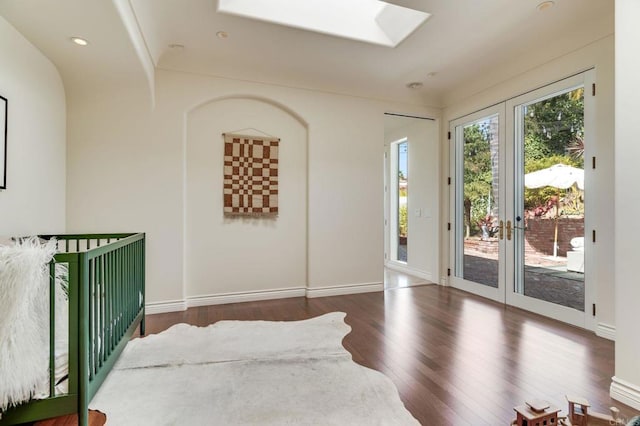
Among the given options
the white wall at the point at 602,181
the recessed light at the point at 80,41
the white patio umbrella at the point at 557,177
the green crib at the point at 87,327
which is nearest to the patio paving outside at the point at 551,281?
the white wall at the point at 602,181

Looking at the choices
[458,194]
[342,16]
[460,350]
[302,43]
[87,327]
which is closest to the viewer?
[87,327]

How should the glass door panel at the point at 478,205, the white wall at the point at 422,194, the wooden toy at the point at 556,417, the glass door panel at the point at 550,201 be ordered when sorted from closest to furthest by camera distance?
1. the wooden toy at the point at 556,417
2. the glass door panel at the point at 550,201
3. the glass door panel at the point at 478,205
4. the white wall at the point at 422,194

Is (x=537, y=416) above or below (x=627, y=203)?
below

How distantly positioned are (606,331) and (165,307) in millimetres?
4253

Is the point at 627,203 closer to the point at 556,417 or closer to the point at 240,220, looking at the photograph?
the point at 556,417

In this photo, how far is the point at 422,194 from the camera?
5262 millimetres

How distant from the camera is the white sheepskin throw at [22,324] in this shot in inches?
54.0

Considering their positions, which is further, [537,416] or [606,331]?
[606,331]

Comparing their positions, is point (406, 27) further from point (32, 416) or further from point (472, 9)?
point (32, 416)

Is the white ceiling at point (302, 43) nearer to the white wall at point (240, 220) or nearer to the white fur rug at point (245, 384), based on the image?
the white wall at point (240, 220)

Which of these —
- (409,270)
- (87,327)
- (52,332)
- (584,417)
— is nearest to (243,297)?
(87,327)

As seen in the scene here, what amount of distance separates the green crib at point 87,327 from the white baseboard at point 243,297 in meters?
1.41

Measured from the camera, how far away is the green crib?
59.4 inches

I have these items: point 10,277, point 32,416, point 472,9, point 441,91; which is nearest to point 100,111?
point 10,277
